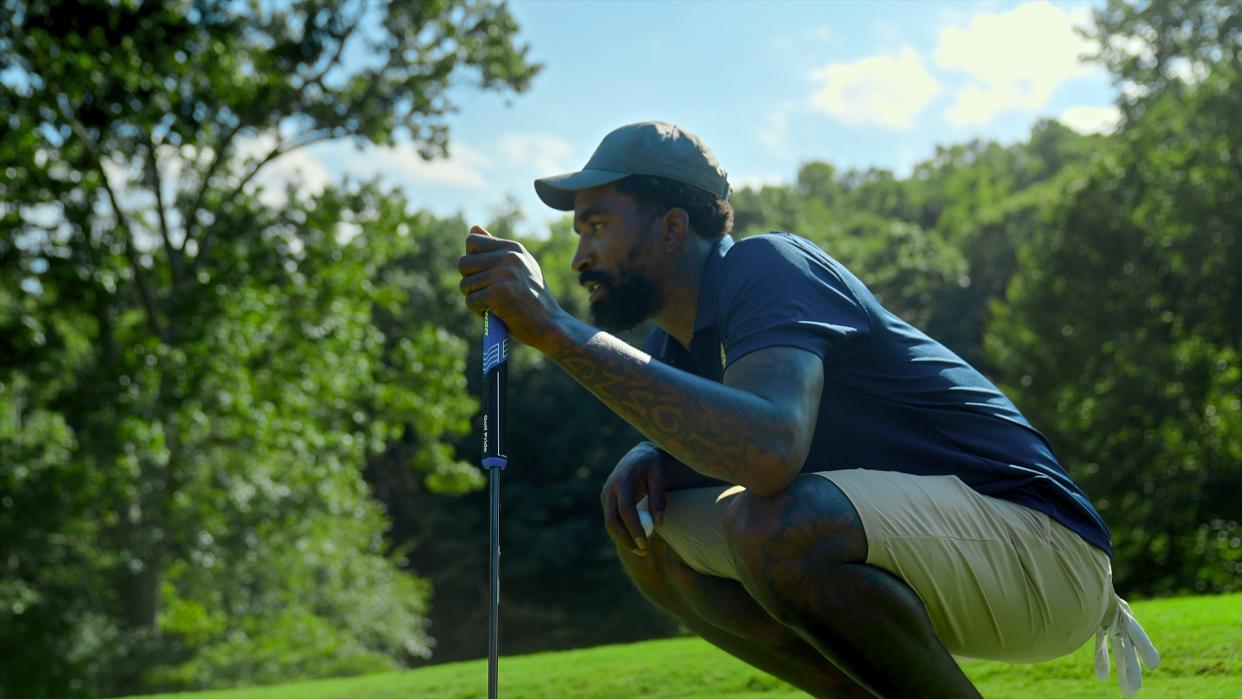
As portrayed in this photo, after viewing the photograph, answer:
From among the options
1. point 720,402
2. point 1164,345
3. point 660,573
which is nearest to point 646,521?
point 660,573

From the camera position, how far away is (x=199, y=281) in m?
18.3

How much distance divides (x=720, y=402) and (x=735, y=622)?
95cm

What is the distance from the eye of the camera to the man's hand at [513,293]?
2.72 m

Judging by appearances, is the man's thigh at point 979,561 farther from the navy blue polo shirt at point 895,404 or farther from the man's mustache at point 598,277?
the man's mustache at point 598,277

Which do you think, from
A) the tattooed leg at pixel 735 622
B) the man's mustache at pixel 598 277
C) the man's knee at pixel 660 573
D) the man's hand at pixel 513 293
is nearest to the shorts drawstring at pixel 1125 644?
the tattooed leg at pixel 735 622

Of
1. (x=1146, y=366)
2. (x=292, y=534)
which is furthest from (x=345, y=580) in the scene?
(x=1146, y=366)

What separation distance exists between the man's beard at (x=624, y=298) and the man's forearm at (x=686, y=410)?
0.58 meters

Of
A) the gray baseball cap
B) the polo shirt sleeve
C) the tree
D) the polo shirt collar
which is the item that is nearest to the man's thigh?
the polo shirt sleeve

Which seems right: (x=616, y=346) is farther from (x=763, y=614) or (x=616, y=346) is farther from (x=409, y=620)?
(x=409, y=620)

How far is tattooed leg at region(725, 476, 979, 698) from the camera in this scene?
266 cm

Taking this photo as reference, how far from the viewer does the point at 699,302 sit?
3.30 m

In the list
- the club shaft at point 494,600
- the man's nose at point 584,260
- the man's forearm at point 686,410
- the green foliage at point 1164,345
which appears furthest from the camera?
the green foliage at point 1164,345

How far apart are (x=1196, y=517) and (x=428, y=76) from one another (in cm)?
1631

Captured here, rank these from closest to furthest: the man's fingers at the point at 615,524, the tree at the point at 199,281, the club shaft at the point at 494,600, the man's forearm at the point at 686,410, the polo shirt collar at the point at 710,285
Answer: the man's forearm at the point at 686,410 → the club shaft at the point at 494,600 → the polo shirt collar at the point at 710,285 → the man's fingers at the point at 615,524 → the tree at the point at 199,281
